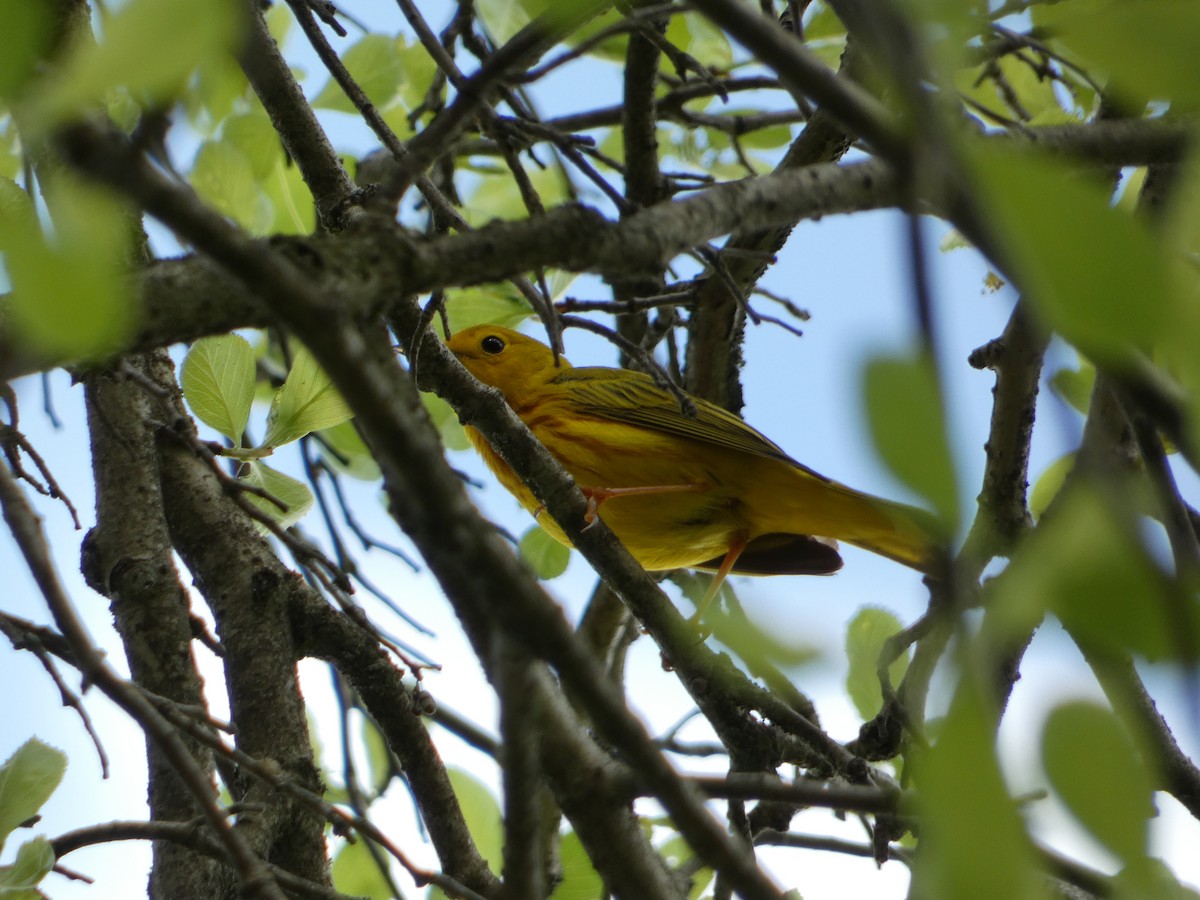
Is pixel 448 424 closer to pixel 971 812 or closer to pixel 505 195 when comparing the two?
pixel 505 195

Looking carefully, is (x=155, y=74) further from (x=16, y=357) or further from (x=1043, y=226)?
(x=16, y=357)

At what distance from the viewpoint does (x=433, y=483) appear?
978 millimetres

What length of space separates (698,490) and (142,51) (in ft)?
14.7

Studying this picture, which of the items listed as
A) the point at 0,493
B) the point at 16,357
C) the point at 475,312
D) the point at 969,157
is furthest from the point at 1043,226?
the point at 475,312

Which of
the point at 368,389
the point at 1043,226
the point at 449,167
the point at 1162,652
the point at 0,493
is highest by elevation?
the point at 449,167

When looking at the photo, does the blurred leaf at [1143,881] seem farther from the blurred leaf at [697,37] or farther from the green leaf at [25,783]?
the blurred leaf at [697,37]

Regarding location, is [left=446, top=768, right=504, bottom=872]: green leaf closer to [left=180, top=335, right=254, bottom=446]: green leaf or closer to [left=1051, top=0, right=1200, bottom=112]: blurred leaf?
[left=180, top=335, right=254, bottom=446]: green leaf

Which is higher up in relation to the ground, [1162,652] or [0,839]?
[0,839]

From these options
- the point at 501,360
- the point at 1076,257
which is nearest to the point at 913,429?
the point at 1076,257

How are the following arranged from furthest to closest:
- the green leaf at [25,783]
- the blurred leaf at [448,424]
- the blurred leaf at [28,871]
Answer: the blurred leaf at [448,424] < the green leaf at [25,783] < the blurred leaf at [28,871]

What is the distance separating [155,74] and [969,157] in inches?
16.6

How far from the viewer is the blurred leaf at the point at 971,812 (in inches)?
22.3

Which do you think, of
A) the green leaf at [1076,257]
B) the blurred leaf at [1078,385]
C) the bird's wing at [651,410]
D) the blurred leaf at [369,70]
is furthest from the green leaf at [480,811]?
the green leaf at [1076,257]

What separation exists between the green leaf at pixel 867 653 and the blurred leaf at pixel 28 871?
215 cm
